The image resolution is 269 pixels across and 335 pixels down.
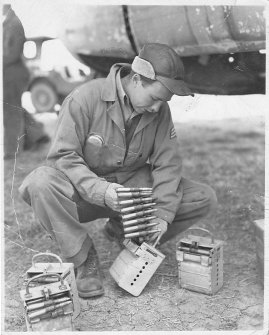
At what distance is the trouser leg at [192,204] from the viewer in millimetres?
4273

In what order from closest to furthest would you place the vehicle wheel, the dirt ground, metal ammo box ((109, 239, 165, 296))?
the dirt ground
metal ammo box ((109, 239, 165, 296))
the vehicle wheel

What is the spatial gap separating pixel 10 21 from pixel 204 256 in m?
3.08

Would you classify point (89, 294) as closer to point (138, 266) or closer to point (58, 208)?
point (138, 266)

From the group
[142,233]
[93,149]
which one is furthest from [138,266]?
[93,149]

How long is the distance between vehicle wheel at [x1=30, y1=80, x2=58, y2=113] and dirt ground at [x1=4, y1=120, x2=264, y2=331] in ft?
4.71

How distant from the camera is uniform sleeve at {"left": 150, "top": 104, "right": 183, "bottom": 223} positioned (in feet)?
13.5

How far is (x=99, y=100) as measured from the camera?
3924 millimetres

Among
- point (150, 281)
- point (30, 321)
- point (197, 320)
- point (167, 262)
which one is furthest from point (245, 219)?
point (30, 321)

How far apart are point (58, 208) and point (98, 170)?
1.84ft

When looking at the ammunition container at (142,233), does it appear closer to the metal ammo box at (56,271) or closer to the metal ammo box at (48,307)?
the metal ammo box at (56,271)

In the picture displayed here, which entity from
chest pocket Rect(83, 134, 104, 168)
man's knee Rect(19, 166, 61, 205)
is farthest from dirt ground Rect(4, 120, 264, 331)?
chest pocket Rect(83, 134, 104, 168)

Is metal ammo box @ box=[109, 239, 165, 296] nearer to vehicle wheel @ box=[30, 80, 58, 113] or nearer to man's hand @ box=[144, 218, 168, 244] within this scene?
man's hand @ box=[144, 218, 168, 244]

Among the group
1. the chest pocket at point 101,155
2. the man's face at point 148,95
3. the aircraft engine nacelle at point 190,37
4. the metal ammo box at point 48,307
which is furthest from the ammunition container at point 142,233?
the aircraft engine nacelle at point 190,37

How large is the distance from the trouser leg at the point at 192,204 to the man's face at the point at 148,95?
80cm
